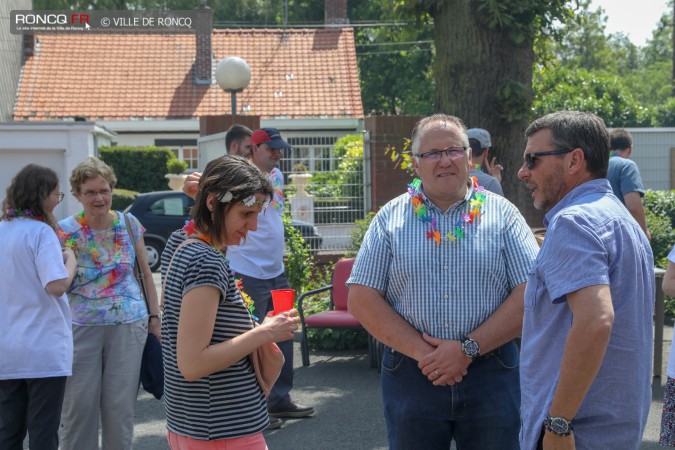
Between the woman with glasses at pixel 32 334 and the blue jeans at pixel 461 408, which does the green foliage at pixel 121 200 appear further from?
the blue jeans at pixel 461 408

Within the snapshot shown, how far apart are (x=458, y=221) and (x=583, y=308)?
3.48ft

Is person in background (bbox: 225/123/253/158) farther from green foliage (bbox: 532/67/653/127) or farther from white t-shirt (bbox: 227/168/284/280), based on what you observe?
green foliage (bbox: 532/67/653/127)

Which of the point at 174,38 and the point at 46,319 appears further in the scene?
the point at 174,38

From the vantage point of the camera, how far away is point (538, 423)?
300 centimetres

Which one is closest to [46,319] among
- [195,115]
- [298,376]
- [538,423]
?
[538,423]

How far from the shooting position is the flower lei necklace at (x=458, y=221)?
148 inches

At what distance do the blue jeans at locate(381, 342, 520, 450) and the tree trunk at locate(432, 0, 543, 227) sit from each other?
5206 mm

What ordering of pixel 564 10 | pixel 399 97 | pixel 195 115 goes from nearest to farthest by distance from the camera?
pixel 564 10 → pixel 195 115 → pixel 399 97

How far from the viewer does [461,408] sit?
368 centimetres

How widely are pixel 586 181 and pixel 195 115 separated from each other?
93.4 ft

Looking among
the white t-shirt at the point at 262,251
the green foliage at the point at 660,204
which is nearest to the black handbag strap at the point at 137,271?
the white t-shirt at the point at 262,251

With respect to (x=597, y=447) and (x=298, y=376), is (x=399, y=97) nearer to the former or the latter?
(x=298, y=376)

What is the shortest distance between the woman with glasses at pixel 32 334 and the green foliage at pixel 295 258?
5867 millimetres

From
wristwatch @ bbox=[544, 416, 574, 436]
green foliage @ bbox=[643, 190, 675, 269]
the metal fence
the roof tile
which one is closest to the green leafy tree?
green foliage @ bbox=[643, 190, 675, 269]
